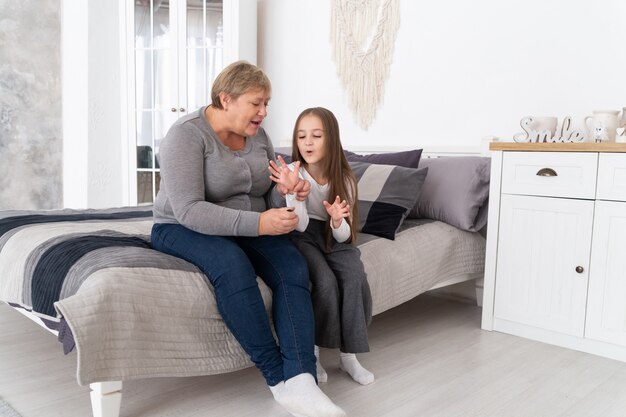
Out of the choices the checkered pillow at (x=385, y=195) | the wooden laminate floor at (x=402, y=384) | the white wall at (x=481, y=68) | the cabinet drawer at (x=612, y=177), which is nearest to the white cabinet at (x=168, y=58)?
the white wall at (x=481, y=68)

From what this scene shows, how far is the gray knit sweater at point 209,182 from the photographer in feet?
5.17

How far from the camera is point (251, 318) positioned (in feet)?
4.93

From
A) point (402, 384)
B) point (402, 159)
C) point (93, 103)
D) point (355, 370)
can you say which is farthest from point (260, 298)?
point (93, 103)

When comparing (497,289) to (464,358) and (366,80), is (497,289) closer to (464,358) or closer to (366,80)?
(464,358)

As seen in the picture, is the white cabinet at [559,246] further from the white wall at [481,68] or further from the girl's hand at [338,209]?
the girl's hand at [338,209]

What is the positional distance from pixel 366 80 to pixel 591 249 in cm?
172

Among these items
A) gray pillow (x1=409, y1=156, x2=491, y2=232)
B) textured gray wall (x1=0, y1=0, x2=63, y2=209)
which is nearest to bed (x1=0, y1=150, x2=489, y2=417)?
gray pillow (x1=409, y1=156, x2=491, y2=232)

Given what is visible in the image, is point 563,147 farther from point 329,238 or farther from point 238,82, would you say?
point 238,82

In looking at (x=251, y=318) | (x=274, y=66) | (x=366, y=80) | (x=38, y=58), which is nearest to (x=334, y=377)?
(x=251, y=318)

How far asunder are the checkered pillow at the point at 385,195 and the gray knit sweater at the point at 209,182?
1.85 ft

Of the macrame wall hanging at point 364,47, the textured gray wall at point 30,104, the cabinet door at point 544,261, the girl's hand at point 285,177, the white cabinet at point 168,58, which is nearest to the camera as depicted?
the girl's hand at point 285,177

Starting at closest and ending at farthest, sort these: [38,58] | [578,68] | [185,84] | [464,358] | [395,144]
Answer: [464,358] < [578,68] < [395,144] < [185,84] < [38,58]

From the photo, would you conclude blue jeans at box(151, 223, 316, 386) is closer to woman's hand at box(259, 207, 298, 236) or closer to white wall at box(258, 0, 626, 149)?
woman's hand at box(259, 207, 298, 236)

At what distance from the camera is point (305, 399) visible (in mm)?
1433
